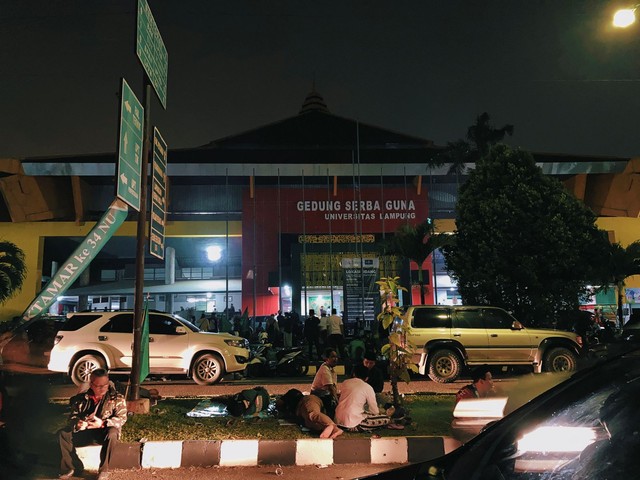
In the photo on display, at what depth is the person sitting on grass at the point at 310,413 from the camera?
22.1 ft

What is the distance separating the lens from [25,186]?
25297 mm

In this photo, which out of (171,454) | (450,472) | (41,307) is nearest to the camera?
(450,472)

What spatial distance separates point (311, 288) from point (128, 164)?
16.6m

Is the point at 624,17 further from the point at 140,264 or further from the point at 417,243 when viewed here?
the point at 417,243

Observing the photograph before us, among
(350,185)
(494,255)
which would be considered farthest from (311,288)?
(494,255)

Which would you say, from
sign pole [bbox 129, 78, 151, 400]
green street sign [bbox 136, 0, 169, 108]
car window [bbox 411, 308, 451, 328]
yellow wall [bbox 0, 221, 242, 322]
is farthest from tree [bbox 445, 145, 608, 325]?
yellow wall [bbox 0, 221, 242, 322]

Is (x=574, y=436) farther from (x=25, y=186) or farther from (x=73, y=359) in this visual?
(x=25, y=186)

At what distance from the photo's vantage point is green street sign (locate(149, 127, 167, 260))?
8.69 metres

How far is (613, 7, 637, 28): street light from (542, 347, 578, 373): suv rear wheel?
760cm

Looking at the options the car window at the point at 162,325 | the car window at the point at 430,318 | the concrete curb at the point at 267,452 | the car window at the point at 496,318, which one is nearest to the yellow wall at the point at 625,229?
the car window at the point at 496,318

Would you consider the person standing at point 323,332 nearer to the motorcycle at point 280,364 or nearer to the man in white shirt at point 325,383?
the motorcycle at point 280,364

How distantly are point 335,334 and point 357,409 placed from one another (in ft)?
26.2

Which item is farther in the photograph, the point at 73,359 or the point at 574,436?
the point at 73,359

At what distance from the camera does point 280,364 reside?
12.6m
